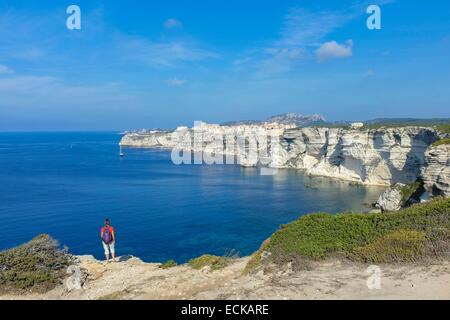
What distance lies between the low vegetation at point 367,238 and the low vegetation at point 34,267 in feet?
18.6

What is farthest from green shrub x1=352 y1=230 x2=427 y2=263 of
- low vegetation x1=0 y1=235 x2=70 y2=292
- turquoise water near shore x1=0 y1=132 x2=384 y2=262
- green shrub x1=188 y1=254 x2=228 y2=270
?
turquoise water near shore x1=0 y1=132 x2=384 y2=262

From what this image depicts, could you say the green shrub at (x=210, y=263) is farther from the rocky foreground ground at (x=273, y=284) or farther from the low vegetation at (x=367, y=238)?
the low vegetation at (x=367, y=238)

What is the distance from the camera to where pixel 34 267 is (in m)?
11.3

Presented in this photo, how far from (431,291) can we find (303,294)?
2.62 meters

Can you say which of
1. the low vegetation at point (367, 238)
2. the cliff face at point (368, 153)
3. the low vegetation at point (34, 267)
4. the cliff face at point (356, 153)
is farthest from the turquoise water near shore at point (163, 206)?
the low vegetation at point (367, 238)

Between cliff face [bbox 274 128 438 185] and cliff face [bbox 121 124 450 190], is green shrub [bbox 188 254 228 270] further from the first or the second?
cliff face [bbox 274 128 438 185]

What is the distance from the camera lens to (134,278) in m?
11.5

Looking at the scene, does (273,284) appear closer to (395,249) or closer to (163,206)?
(395,249)

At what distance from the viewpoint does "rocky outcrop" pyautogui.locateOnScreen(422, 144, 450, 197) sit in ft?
111

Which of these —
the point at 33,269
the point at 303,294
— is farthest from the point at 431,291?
the point at 33,269

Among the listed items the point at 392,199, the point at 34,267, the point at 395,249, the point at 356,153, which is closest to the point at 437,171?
the point at 392,199

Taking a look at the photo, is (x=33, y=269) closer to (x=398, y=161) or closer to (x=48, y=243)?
(x=48, y=243)

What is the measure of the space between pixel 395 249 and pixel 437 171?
2917 cm
